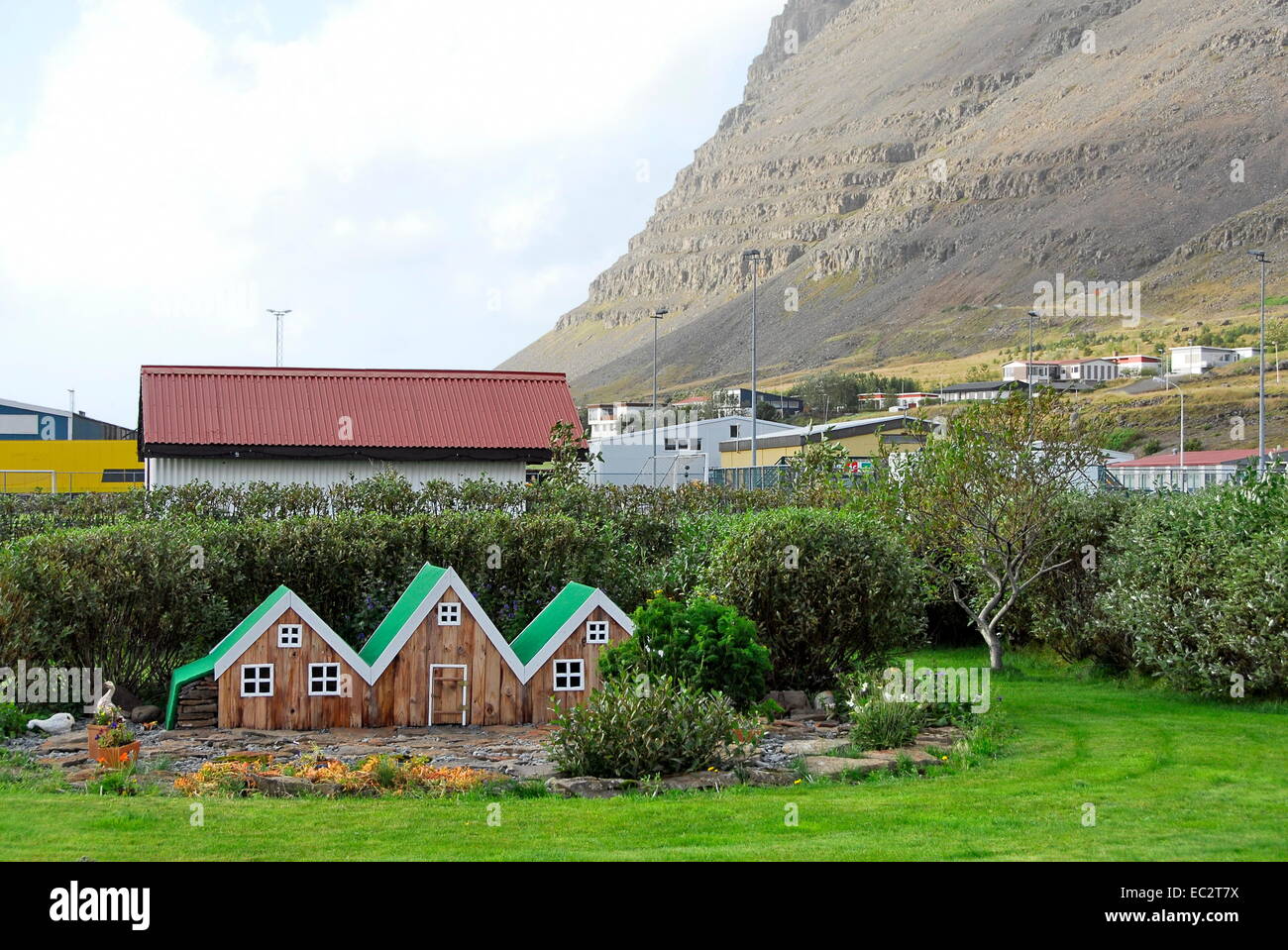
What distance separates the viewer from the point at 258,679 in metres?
15.8

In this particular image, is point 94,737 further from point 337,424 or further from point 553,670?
point 337,424

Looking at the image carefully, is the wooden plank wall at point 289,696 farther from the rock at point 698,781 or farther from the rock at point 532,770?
the rock at point 698,781

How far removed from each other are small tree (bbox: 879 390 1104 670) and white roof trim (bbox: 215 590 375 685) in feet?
31.8

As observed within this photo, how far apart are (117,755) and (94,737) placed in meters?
1.54

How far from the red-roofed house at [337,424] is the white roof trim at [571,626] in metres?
12.1

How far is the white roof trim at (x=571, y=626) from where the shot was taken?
16328 mm

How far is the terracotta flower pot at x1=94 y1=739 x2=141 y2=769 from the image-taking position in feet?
40.9

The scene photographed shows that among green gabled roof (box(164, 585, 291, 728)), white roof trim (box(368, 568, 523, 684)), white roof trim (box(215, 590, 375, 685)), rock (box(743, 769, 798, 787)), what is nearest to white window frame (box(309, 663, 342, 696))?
white roof trim (box(215, 590, 375, 685))

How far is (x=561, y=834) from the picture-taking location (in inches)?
380

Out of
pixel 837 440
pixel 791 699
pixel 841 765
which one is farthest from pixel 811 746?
pixel 837 440

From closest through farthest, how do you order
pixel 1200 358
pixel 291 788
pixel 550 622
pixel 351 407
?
pixel 291 788 → pixel 550 622 → pixel 351 407 → pixel 1200 358

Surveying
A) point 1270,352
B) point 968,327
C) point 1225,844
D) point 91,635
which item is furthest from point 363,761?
point 968,327

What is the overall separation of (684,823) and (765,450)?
6728 centimetres
